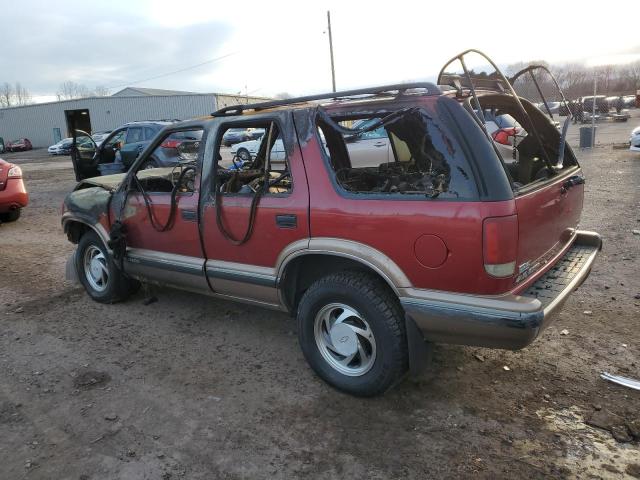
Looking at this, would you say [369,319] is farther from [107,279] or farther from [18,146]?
[18,146]

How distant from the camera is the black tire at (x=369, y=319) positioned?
2.91 metres

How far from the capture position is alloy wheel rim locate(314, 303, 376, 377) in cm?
310

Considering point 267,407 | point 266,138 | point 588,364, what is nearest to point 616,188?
point 588,364

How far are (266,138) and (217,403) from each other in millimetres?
2004

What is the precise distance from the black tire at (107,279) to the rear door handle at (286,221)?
7.10ft

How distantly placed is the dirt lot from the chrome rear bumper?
549 mm

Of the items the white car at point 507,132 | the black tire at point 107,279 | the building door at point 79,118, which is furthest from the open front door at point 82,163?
the building door at point 79,118

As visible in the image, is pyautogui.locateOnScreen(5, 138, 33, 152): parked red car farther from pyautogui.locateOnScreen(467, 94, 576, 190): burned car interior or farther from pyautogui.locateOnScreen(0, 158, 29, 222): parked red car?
pyautogui.locateOnScreen(467, 94, 576, 190): burned car interior

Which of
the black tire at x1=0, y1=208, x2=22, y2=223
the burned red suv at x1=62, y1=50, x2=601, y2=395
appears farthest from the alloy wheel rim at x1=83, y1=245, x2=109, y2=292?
the black tire at x1=0, y1=208, x2=22, y2=223

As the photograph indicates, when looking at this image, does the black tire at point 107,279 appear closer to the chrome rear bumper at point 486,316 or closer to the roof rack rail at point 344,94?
the roof rack rail at point 344,94

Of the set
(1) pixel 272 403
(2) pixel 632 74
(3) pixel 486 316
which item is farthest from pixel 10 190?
(2) pixel 632 74

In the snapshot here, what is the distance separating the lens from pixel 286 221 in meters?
3.26

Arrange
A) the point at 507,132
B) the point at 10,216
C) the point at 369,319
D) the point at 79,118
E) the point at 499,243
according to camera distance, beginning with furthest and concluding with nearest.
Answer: the point at 79,118 < the point at 10,216 < the point at 507,132 < the point at 369,319 < the point at 499,243

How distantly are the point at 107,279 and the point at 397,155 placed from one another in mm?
3005
